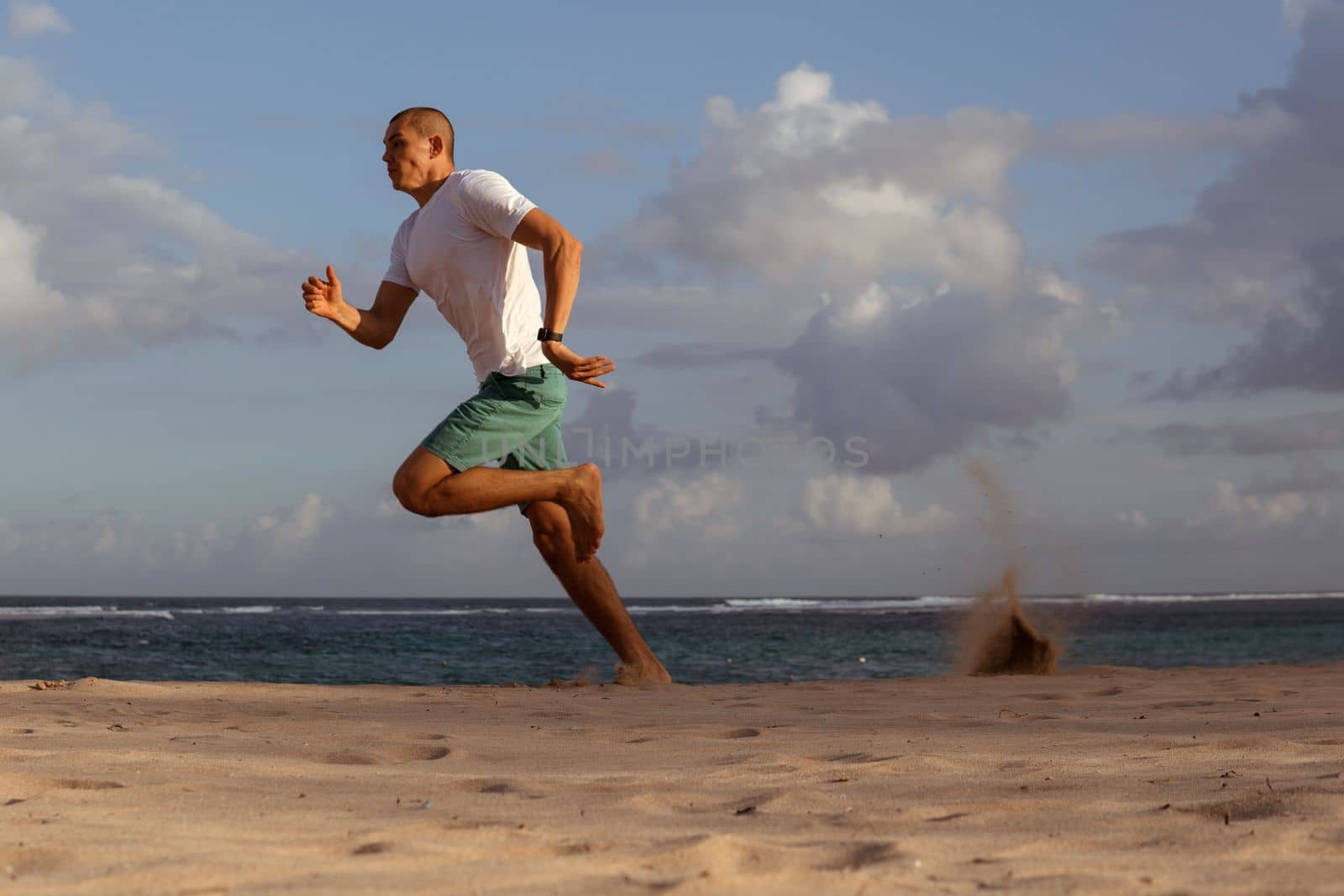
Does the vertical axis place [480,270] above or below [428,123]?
below

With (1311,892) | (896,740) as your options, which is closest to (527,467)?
(896,740)

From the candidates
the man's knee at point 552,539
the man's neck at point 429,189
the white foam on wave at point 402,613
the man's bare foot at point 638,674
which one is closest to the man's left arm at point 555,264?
the man's neck at point 429,189

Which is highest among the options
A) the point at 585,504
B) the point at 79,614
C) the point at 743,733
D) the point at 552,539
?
the point at 585,504

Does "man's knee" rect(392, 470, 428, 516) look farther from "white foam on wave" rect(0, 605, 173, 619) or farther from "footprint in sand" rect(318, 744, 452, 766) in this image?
"white foam on wave" rect(0, 605, 173, 619)

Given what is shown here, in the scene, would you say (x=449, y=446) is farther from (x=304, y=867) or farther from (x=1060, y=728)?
(x=304, y=867)

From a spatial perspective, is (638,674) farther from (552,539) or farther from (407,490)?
(407,490)

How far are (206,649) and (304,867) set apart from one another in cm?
1792

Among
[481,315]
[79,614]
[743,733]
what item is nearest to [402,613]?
[79,614]

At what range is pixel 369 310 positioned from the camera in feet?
17.0

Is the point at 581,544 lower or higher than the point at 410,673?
higher

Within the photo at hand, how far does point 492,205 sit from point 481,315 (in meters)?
0.46

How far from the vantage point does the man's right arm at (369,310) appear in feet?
15.7

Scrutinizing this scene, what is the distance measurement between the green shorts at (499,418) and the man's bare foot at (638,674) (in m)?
1.47

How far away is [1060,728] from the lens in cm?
407
